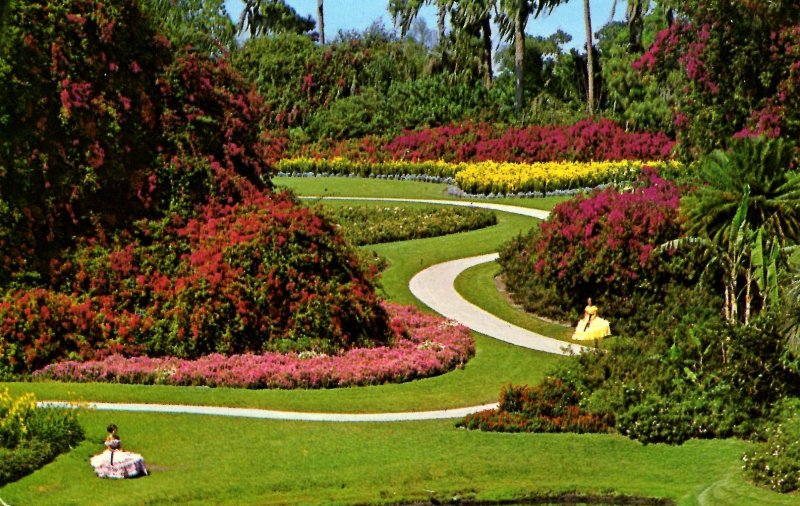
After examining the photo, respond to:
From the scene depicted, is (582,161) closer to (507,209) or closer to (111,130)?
(507,209)

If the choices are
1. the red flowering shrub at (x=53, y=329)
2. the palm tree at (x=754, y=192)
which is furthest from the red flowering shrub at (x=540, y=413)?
the red flowering shrub at (x=53, y=329)

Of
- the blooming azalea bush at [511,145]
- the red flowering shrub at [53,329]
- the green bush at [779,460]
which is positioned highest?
the blooming azalea bush at [511,145]

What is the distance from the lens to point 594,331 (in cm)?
3428

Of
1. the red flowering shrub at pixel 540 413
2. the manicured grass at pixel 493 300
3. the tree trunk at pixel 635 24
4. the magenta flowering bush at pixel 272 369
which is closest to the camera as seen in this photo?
the red flowering shrub at pixel 540 413

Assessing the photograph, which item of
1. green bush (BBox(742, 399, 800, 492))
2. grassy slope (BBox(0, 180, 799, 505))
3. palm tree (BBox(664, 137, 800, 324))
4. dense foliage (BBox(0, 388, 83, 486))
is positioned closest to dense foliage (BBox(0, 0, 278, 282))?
grassy slope (BBox(0, 180, 799, 505))

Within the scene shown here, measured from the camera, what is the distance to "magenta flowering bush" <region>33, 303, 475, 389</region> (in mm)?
28844

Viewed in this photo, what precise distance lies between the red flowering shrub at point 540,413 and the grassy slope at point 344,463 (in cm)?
44

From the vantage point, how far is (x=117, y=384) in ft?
93.5

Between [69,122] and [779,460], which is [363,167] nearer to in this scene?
[69,122]

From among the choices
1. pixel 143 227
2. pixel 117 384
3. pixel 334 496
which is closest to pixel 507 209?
pixel 143 227

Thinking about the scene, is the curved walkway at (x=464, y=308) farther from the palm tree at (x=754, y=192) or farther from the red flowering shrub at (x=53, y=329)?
the red flowering shrub at (x=53, y=329)

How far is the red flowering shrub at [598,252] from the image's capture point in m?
35.0

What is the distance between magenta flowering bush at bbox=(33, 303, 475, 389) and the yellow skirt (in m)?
3.89

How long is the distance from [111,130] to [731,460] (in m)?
14.0
